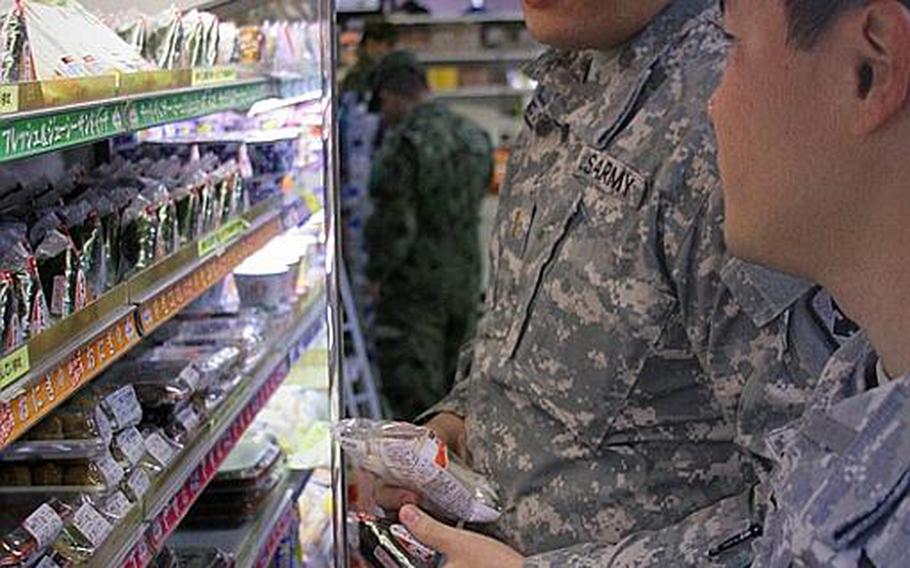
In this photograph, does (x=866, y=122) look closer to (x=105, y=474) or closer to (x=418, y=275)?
(x=105, y=474)

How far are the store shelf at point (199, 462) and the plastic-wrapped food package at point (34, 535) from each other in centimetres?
8

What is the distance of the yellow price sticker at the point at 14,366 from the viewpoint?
1464 millimetres

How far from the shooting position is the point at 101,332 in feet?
5.95

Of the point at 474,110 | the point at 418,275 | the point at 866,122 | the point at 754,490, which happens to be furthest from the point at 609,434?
the point at 474,110

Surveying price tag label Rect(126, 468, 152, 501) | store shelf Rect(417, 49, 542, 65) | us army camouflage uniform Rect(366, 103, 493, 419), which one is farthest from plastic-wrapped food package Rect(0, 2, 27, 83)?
store shelf Rect(417, 49, 542, 65)

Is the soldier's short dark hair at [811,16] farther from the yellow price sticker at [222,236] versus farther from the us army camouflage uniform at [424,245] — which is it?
the us army camouflage uniform at [424,245]

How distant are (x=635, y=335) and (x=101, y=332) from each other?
768mm

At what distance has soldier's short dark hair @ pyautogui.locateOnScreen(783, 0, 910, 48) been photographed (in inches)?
46.1

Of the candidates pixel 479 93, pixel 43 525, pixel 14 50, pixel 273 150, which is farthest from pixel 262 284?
pixel 479 93

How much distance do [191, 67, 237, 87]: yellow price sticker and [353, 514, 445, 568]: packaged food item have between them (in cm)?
84

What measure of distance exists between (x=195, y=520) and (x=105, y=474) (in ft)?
3.40

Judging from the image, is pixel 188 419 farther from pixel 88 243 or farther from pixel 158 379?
pixel 88 243

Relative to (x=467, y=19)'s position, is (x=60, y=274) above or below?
below

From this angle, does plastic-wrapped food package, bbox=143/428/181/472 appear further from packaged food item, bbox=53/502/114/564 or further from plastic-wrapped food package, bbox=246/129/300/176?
plastic-wrapped food package, bbox=246/129/300/176
